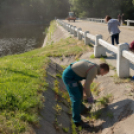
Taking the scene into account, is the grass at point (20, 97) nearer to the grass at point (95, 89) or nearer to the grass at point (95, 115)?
the grass at point (95, 89)

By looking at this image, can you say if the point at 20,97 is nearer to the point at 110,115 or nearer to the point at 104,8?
the point at 110,115

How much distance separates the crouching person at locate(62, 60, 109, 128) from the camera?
411cm

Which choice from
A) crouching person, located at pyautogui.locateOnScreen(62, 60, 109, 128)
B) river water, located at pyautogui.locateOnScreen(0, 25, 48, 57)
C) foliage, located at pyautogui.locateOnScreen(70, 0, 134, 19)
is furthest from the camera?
foliage, located at pyautogui.locateOnScreen(70, 0, 134, 19)

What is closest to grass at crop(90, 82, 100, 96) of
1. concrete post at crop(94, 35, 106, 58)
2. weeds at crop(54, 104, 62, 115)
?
weeds at crop(54, 104, 62, 115)

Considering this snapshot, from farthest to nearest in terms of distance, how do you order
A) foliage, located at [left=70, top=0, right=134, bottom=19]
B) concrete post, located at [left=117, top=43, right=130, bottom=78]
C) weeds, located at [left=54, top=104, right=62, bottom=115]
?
foliage, located at [left=70, top=0, right=134, bottom=19]
concrete post, located at [left=117, top=43, right=130, bottom=78]
weeds, located at [left=54, top=104, right=62, bottom=115]

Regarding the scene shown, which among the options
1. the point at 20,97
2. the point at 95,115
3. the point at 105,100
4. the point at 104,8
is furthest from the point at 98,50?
the point at 104,8

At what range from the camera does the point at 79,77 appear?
4.33 meters

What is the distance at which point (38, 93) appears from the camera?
473 cm

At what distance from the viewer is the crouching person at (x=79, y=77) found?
411cm

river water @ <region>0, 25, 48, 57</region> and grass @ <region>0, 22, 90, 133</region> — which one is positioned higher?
grass @ <region>0, 22, 90, 133</region>

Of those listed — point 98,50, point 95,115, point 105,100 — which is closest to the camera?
point 95,115

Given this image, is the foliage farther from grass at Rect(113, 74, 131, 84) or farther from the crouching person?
the crouching person

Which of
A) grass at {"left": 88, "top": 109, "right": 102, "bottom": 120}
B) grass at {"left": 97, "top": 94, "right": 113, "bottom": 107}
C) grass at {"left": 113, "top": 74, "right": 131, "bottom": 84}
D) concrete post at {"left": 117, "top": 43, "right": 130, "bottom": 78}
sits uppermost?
A: concrete post at {"left": 117, "top": 43, "right": 130, "bottom": 78}

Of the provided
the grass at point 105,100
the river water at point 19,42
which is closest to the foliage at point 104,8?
the river water at point 19,42
